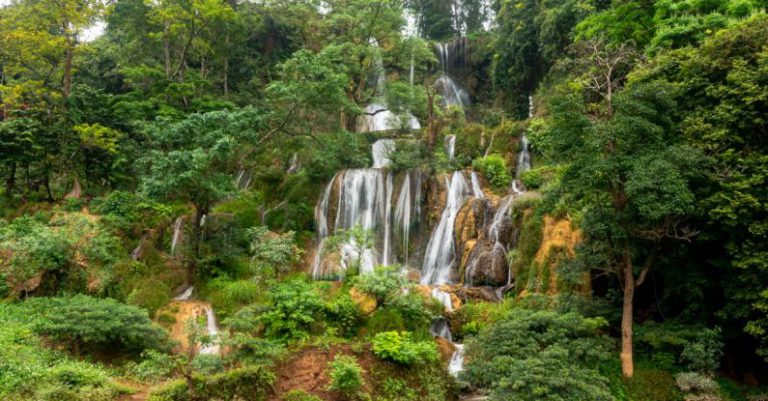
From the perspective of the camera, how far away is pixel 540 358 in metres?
8.70

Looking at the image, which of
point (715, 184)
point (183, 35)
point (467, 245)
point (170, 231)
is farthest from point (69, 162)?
point (715, 184)

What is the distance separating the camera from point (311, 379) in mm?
9992

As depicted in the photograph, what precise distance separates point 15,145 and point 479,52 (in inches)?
1027

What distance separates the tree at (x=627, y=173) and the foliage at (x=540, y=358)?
1399mm

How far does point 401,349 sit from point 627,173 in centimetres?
615

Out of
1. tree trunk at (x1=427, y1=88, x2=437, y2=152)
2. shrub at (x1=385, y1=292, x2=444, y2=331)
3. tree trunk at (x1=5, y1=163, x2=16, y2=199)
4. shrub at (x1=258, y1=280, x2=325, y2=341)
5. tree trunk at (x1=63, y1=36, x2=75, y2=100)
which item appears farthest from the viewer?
tree trunk at (x1=427, y1=88, x2=437, y2=152)

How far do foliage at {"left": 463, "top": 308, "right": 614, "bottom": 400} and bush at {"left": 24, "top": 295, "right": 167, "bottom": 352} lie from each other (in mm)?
7620

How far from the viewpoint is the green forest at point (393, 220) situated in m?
9.38

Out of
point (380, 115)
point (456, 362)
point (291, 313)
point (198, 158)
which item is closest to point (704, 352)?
point (456, 362)

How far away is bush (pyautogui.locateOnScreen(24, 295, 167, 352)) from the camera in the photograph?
10477 millimetres

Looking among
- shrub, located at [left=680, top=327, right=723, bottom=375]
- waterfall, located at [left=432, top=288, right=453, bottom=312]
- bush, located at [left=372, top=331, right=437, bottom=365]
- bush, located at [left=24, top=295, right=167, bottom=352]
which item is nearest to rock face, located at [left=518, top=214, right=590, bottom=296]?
waterfall, located at [left=432, top=288, right=453, bottom=312]

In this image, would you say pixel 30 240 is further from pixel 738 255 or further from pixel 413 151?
pixel 738 255

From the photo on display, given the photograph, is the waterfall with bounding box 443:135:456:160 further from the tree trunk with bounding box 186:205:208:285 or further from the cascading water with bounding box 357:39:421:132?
the tree trunk with bounding box 186:205:208:285

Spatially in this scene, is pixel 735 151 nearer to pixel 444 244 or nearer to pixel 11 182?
pixel 444 244
